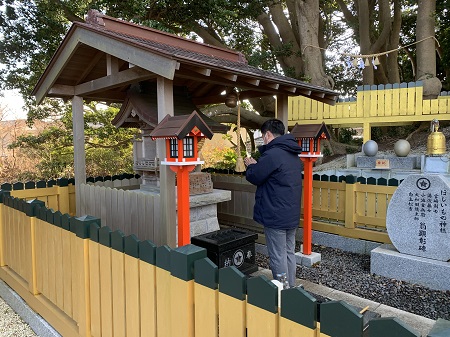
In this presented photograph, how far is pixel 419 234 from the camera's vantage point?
187 inches

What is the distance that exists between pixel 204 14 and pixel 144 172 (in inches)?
233

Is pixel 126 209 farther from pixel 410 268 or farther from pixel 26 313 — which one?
pixel 410 268

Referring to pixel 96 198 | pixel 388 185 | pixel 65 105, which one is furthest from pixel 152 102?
pixel 65 105

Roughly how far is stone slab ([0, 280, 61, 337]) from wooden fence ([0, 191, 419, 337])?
2.5 inches

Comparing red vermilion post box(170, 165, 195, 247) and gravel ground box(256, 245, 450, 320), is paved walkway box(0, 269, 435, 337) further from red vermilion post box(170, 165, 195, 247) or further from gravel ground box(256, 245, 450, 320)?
red vermilion post box(170, 165, 195, 247)

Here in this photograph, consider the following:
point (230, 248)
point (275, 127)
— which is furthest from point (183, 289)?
point (230, 248)

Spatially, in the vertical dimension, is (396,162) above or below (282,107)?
below

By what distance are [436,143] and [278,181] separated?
5.76 m

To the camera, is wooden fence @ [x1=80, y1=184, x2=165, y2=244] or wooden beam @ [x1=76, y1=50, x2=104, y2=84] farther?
wooden beam @ [x1=76, y1=50, x2=104, y2=84]

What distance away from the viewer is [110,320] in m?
2.72

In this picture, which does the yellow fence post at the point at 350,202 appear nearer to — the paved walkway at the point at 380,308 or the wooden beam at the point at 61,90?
the paved walkway at the point at 380,308

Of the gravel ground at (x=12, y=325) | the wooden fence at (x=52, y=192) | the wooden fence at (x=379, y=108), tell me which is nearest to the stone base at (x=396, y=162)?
the wooden fence at (x=379, y=108)

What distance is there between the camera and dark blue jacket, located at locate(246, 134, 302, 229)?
3.65 m

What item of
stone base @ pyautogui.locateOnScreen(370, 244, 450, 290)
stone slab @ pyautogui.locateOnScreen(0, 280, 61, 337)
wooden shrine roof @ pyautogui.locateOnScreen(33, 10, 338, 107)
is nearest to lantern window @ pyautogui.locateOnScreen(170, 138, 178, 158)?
wooden shrine roof @ pyautogui.locateOnScreen(33, 10, 338, 107)
